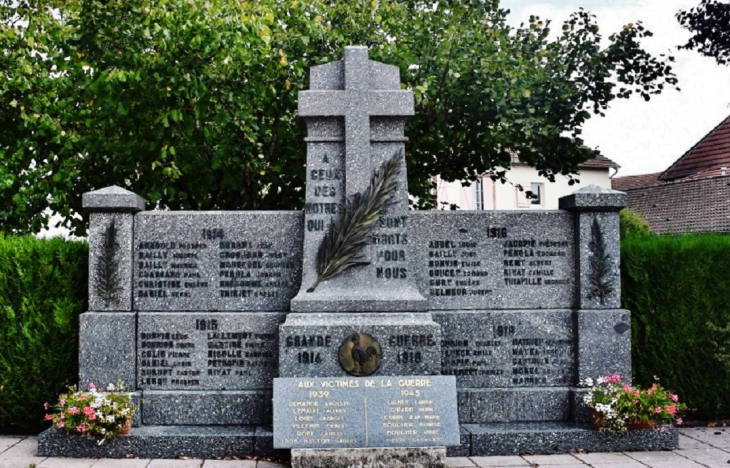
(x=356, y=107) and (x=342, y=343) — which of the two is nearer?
(x=342, y=343)

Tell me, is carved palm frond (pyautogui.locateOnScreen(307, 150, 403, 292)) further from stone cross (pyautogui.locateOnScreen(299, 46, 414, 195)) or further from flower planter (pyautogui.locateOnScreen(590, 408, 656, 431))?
flower planter (pyautogui.locateOnScreen(590, 408, 656, 431))

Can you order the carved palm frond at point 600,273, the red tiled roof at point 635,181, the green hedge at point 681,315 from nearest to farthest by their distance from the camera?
the carved palm frond at point 600,273
the green hedge at point 681,315
the red tiled roof at point 635,181

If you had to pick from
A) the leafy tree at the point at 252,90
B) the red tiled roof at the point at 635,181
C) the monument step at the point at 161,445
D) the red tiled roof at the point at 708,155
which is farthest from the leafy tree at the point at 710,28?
the red tiled roof at the point at 635,181

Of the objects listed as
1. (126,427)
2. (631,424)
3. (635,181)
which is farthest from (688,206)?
(126,427)

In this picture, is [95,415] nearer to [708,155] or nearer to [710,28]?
[710,28]

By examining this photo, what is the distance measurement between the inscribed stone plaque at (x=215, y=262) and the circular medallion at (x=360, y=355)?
1040mm

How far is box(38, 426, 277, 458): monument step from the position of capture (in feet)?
20.8

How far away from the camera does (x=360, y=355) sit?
6.32 meters

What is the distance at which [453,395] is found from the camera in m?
6.07

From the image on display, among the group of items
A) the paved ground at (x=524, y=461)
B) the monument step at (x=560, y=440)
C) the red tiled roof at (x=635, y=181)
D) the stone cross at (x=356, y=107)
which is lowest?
the paved ground at (x=524, y=461)

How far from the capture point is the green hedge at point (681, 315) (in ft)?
25.6

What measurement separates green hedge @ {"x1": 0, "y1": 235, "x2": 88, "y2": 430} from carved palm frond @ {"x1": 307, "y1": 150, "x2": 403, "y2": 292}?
8.84 ft

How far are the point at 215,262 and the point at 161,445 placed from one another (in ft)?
5.96

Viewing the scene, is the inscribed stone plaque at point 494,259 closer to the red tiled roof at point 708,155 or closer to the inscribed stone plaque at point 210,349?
the inscribed stone plaque at point 210,349
